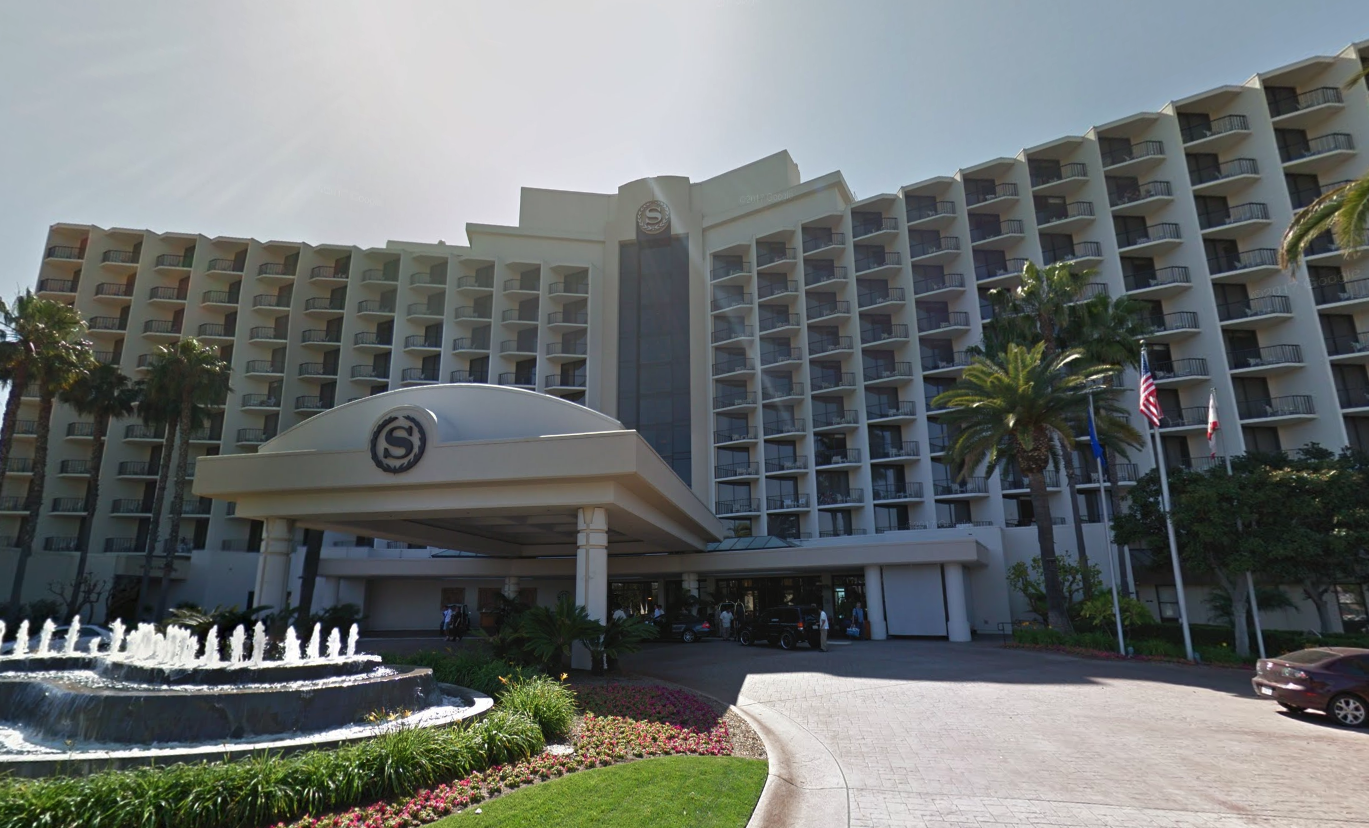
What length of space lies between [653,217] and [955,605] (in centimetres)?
3718

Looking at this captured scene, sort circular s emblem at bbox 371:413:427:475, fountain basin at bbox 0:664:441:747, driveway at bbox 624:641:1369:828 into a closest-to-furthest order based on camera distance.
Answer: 1. driveway at bbox 624:641:1369:828
2. fountain basin at bbox 0:664:441:747
3. circular s emblem at bbox 371:413:427:475

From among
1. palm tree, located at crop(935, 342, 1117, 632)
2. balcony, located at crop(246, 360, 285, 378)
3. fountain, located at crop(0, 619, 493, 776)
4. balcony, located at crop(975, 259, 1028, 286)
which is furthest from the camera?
balcony, located at crop(246, 360, 285, 378)

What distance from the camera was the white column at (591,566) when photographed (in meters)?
19.1

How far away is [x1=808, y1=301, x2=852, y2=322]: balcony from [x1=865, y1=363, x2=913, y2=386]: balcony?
4.60 metres

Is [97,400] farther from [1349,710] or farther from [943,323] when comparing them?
[1349,710]

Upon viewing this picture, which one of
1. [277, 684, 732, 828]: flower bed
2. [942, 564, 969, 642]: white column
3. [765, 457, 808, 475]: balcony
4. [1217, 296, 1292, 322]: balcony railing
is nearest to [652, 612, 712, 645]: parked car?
[942, 564, 969, 642]: white column

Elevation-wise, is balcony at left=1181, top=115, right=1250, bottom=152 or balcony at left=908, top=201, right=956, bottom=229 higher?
balcony at left=1181, top=115, right=1250, bottom=152

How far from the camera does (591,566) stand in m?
19.2

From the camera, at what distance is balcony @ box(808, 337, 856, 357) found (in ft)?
161

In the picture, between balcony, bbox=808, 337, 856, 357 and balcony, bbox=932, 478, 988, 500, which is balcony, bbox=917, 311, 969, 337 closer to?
balcony, bbox=808, 337, 856, 357

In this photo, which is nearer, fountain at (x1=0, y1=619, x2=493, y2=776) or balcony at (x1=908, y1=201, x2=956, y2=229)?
fountain at (x1=0, y1=619, x2=493, y2=776)

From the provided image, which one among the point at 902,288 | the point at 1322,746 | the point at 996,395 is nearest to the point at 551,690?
the point at 1322,746

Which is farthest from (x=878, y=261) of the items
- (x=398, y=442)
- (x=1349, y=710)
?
(x=1349, y=710)

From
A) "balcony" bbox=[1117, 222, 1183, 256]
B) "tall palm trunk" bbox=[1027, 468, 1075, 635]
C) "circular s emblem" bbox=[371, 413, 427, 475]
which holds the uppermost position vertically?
"balcony" bbox=[1117, 222, 1183, 256]
